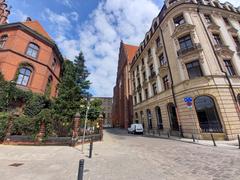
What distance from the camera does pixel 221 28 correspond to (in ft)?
54.9

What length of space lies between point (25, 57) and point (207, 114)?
24381 millimetres

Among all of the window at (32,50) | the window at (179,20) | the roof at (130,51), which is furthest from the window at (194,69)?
the roof at (130,51)

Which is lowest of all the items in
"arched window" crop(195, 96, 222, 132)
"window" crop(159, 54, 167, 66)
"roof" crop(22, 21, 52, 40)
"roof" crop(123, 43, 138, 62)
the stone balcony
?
"arched window" crop(195, 96, 222, 132)

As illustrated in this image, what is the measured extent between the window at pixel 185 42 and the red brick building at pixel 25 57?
66.8ft

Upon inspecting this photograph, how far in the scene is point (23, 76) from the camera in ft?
57.4

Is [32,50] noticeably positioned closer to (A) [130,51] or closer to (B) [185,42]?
(B) [185,42]

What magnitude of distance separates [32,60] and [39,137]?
1305 centimetres

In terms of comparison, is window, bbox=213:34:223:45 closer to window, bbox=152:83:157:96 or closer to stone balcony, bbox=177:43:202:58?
stone balcony, bbox=177:43:202:58

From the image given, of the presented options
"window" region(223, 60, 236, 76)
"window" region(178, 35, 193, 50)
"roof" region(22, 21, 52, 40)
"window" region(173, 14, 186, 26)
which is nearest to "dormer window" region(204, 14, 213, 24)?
"window" region(173, 14, 186, 26)

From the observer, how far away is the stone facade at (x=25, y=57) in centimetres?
1638

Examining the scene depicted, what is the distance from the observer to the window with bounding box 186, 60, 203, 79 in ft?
48.3

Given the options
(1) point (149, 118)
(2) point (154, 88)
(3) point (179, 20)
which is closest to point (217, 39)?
(3) point (179, 20)

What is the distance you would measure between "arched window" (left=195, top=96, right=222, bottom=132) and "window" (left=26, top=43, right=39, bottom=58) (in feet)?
76.9

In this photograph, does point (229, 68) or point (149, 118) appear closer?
point (229, 68)
